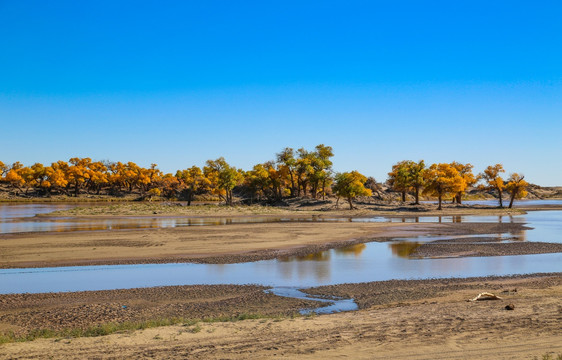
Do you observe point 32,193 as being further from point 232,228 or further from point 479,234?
point 479,234

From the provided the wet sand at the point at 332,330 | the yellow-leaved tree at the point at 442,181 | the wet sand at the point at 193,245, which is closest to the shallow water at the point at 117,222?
the wet sand at the point at 193,245

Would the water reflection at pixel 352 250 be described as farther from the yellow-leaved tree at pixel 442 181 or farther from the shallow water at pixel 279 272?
the yellow-leaved tree at pixel 442 181

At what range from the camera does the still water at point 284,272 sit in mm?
18906

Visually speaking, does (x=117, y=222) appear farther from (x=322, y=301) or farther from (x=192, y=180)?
(x=192, y=180)

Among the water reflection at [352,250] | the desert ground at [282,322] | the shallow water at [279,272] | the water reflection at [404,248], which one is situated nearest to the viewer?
the desert ground at [282,322]

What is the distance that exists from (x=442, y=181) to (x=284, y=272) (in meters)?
56.8

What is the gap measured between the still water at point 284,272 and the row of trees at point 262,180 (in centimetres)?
4518

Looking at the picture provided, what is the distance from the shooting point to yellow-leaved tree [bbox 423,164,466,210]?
7231 cm

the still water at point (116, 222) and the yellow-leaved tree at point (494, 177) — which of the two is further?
the yellow-leaved tree at point (494, 177)

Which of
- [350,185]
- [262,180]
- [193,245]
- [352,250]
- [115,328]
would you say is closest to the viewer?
[115,328]

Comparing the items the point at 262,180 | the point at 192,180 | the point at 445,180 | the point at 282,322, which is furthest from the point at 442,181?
the point at 282,322

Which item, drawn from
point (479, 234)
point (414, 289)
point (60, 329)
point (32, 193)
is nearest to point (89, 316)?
point (60, 329)

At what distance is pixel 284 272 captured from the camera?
2114 cm

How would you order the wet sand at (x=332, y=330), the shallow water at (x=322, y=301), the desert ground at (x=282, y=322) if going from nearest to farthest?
the wet sand at (x=332, y=330), the desert ground at (x=282, y=322), the shallow water at (x=322, y=301)
